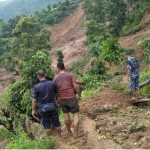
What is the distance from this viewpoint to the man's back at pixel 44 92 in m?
7.86

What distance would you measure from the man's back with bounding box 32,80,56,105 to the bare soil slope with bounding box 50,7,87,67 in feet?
138

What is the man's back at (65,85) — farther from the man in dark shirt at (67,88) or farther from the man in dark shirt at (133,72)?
the man in dark shirt at (133,72)

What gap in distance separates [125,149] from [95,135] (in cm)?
129

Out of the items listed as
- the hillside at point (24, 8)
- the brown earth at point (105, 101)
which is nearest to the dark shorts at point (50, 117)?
the brown earth at point (105, 101)

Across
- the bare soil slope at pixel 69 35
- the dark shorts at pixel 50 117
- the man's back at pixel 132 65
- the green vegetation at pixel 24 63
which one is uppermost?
the dark shorts at pixel 50 117

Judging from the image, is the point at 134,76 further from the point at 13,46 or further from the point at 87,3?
the point at 87,3

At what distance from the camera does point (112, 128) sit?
844cm

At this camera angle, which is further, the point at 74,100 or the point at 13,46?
the point at 13,46

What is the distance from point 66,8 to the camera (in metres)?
68.8

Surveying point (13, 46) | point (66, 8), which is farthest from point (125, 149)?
point (66, 8)

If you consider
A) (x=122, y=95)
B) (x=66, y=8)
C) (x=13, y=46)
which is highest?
(x=122, y=95)

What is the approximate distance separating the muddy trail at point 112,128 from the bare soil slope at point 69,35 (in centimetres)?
3981

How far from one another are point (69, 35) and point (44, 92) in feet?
181

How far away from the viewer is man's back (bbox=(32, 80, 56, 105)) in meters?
7.86
